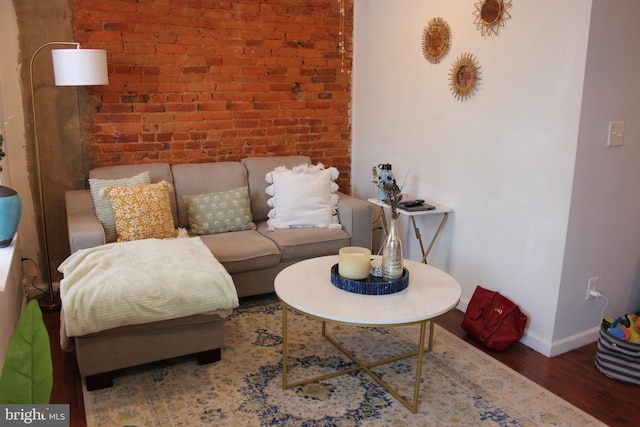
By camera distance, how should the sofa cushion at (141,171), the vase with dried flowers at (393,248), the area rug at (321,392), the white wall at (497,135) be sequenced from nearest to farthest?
the area rug at (321,392) < the vase with dried flowers at (393,248) < the white wall at (497,135) < the sofa cushion at (141,171)

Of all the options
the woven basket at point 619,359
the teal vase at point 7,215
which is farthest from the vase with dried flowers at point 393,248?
the teal vase at point 7,215

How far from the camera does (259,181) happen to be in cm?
396

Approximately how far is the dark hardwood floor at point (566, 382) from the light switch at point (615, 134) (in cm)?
116

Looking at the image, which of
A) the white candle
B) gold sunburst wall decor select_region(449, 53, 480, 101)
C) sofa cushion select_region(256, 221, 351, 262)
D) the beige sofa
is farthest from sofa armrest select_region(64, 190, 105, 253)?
gold sunburst wall decor select_region(449, 53, 480, 101)

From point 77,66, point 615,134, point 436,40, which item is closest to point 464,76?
point 436,40

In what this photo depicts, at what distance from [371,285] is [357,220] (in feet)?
4.45

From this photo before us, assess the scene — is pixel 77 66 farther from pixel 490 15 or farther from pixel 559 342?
pixel 559 342

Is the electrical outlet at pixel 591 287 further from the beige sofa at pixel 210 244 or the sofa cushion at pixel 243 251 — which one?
the sofa cushion at pixel 243 251

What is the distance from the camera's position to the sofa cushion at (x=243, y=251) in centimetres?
329

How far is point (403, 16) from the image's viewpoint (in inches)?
150

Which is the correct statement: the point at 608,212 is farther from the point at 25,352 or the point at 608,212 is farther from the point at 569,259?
the point at 25,352

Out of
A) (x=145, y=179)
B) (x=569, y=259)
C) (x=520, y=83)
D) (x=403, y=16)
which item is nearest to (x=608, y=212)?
(x=569, y=259)

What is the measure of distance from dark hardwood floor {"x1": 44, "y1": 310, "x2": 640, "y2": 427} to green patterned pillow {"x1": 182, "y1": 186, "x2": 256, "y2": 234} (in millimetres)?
1106

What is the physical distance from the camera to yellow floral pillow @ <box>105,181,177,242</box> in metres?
3.21
